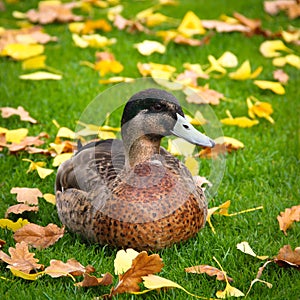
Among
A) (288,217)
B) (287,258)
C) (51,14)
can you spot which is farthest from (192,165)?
(51,14)

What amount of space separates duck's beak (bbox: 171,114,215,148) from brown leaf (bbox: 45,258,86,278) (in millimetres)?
746

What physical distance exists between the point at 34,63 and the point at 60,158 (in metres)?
1.48

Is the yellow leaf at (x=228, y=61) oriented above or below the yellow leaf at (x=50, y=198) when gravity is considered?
below

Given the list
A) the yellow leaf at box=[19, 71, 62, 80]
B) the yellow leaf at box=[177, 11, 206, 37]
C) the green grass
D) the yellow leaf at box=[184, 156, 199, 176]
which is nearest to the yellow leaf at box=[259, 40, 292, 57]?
the green grass

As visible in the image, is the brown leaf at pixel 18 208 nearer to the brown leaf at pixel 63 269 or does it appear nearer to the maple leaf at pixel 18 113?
the brown leaf at pixel 63 269

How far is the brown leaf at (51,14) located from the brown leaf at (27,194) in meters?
2.87

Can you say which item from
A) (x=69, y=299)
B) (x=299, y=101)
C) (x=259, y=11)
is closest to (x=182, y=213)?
(x=69, y=299)

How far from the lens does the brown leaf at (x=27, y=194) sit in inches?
136

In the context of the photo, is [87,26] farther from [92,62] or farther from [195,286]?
[195,286]

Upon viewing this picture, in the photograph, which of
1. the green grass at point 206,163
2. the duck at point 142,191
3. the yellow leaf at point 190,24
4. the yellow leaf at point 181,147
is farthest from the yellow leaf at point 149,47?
the duck at point 142,191

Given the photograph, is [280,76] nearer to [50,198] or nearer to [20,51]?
[20,51]

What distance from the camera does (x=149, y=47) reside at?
17.6 feet

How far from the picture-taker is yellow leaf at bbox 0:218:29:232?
10.4 ft

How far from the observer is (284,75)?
503 centimetres
